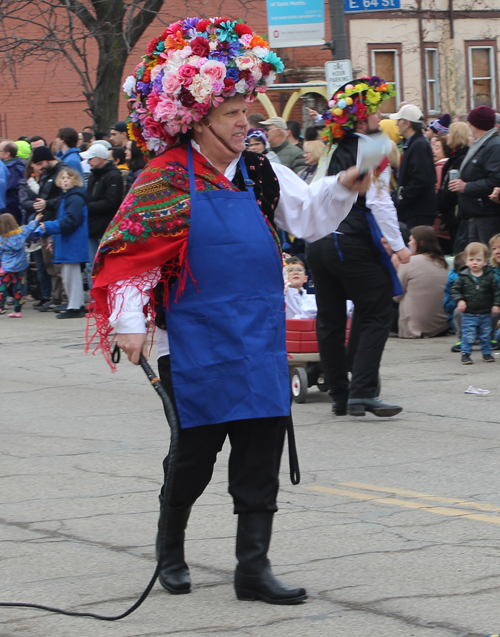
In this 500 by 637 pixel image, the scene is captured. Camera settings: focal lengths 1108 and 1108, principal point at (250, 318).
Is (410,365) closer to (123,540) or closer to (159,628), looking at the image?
(123,540)

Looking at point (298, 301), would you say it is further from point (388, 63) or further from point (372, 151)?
point (388, 63)

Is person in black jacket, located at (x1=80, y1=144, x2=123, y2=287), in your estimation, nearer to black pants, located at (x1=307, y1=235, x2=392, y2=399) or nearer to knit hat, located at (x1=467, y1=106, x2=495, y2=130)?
knit hat, located at (x1=467, y1=106, x2=495, y2=130)

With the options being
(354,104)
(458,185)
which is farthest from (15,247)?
(354,104)

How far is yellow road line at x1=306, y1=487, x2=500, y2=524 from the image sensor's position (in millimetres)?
5055

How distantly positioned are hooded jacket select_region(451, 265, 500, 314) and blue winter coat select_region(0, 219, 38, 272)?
254 inches

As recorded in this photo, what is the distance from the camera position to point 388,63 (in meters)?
29.7

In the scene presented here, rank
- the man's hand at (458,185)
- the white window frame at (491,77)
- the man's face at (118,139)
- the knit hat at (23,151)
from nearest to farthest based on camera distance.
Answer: the man's hand at (458,185) → the man's face at (118,139) → the knit hat at (23,151) → the white window frame at (491,77)

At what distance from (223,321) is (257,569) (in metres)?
0.90

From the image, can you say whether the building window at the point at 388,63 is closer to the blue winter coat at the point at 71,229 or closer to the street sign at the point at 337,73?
the blue winter coat at the point at 71,229

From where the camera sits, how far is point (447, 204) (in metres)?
12.3

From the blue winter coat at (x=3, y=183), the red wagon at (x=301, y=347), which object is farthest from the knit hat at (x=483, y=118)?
the blue winter coat at (x=3, y=183)

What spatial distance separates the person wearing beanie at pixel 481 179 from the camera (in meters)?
11.1

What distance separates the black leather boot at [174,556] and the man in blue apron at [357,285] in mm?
3283

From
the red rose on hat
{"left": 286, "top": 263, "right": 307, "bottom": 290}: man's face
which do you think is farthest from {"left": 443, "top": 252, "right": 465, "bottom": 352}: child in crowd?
the red rose on hat
